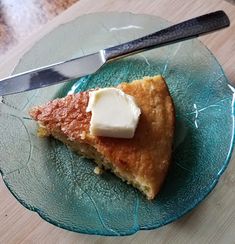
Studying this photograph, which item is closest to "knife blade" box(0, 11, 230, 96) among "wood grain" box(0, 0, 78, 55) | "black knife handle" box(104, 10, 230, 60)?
"black knife handle" box(104, 10, 230, 60)

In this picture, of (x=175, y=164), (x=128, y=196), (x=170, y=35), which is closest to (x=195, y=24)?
(x=170, y=35)

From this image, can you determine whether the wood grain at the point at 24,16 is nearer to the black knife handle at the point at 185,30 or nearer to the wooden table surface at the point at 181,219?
the wooden table surface at the point at 181,219

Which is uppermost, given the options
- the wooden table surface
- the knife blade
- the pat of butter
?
the knife blade

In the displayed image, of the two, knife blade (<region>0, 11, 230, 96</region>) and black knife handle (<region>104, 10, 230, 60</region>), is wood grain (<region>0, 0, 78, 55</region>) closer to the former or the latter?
knife blade (<region>0, 11, 230, 96</region>)

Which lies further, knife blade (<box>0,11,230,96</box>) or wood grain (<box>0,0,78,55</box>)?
wood grain (<box>0,0,78,55</box>)

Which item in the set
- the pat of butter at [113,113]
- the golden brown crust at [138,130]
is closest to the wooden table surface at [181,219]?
the golden brown crust at [138,130]

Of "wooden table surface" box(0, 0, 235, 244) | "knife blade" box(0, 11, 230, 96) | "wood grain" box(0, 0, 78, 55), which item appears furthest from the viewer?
Result: "wood grain" box(0, 0, 78, 55)
